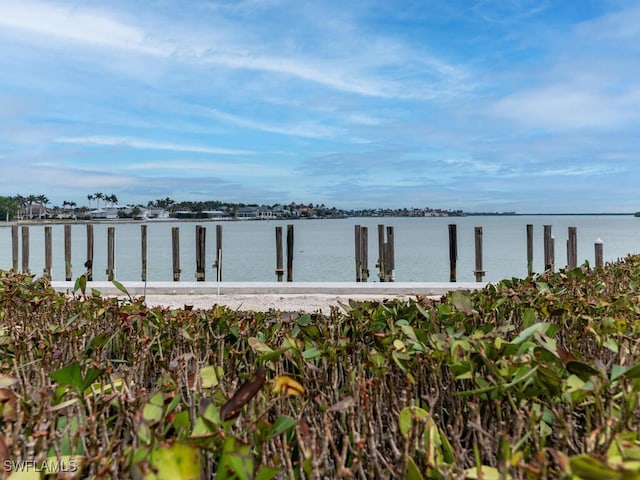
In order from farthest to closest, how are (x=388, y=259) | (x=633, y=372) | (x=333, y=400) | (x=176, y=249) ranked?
1. (x=176, y=249)
2. (x=388, y=259)
3. (x=333, y=400)
4. (x=633, y=372)

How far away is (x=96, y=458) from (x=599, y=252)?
58.3 feet

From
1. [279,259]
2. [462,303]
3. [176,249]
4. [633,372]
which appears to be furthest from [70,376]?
[176,249]

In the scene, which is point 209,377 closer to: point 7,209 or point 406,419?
point 406,419

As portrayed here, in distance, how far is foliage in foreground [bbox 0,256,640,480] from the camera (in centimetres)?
115

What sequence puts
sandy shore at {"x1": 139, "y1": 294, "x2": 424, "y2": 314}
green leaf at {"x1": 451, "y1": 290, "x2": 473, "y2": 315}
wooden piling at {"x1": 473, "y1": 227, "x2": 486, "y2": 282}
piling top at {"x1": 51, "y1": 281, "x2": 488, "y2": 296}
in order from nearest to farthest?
1. green leaf at {"x1": 451, "y1": 290, "x2": 473, "y2": 315}
2. sandy shore at {"x1": 139, "y1": 294, "x2": 424, "y2": 314}
3. piling top at {"x1": 51, "y1": 281, "x2": 488, "y2": 296}
4. wooden piling at {"x1": 473, "y1": 227, "x2": 486, "y2": 282}

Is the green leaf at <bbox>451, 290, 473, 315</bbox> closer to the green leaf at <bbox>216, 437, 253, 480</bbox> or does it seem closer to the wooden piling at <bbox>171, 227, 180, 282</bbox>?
the green leaf at <bbox>216, 437, 253, 480</bbox>

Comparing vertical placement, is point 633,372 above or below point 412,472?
above

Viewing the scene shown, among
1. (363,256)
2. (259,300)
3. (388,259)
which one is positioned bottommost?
(259,300)

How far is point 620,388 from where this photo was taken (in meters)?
1.59

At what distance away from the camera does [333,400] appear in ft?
5.66

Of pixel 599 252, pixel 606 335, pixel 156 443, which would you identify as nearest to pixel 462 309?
pixel 606 335

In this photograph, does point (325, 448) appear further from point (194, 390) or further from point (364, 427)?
point (194, 390)

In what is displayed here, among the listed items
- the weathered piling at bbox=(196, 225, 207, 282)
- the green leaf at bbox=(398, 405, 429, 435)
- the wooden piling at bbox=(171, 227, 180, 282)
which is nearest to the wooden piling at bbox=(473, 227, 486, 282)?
the weathered piling at bbox=(196, 225, 207, 282)

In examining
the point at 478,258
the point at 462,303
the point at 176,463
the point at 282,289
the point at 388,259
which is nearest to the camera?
the point at 176,463
